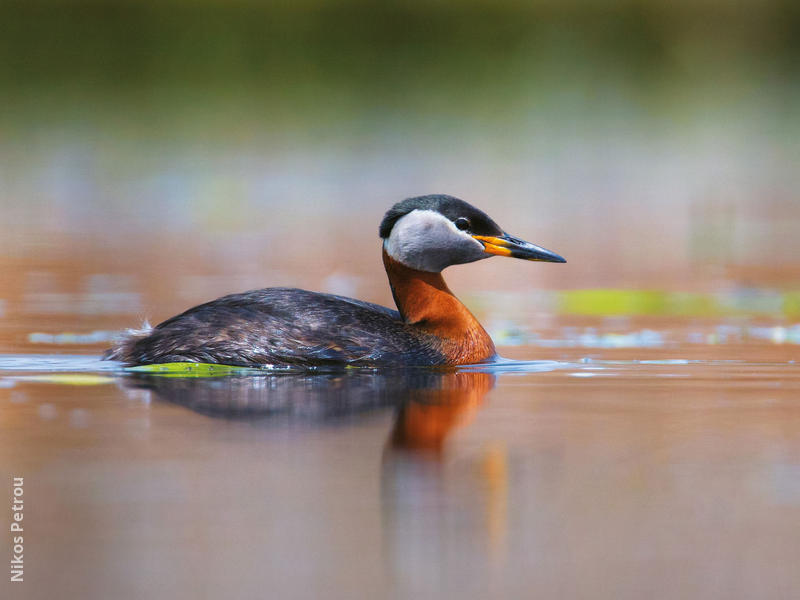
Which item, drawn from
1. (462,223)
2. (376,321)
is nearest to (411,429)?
(376,321)

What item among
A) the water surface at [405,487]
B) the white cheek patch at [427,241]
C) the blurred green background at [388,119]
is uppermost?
the blurred green background at [388,119]

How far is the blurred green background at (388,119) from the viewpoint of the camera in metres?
22.6

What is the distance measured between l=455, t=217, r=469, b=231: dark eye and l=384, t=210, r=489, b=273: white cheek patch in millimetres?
50

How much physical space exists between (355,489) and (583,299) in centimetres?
789

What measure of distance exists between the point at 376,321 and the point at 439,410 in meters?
2.00

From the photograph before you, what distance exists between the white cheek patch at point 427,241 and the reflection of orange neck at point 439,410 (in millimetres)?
1140

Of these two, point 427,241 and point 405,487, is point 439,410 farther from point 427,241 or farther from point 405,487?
point 427,241

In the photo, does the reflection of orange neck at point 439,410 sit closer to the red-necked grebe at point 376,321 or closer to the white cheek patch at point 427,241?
the red-necked grebe at point 376,321

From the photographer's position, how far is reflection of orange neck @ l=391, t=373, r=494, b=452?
6.23 meters

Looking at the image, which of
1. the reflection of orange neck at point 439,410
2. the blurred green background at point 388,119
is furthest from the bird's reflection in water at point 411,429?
the blurred green background at point 388,119

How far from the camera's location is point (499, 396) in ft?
25.0

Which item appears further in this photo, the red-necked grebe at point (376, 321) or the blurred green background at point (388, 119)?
the blurred green background at point (388, 119)

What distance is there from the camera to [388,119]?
2847 centimetres

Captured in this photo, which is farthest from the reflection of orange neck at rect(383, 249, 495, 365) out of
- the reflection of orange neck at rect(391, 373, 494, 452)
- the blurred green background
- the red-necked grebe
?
the blurred green background
